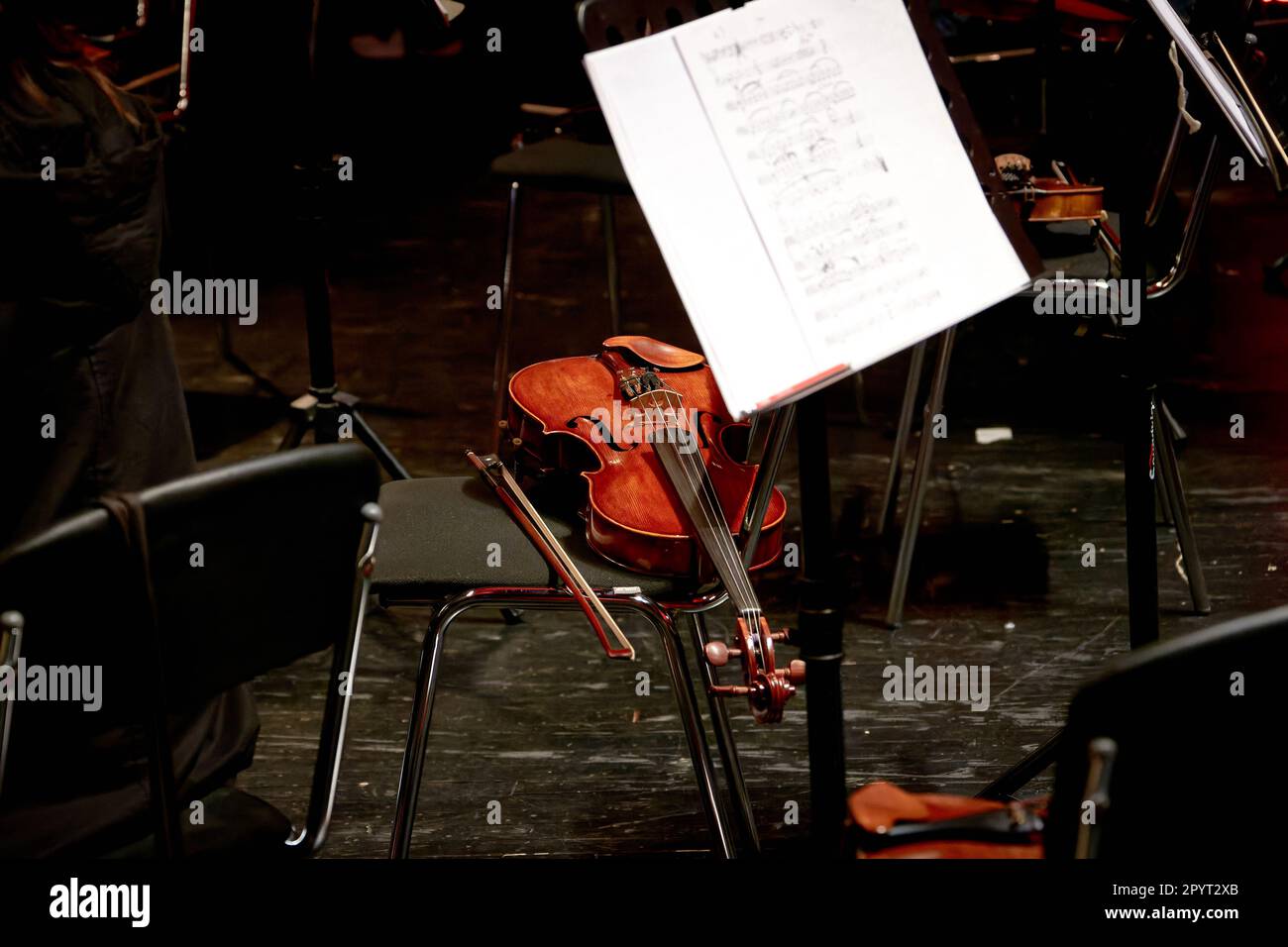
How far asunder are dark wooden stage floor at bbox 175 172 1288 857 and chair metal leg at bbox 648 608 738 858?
30 cm

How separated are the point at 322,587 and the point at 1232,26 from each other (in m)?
1.86

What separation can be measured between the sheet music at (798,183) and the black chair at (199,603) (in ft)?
Answer: 1.21

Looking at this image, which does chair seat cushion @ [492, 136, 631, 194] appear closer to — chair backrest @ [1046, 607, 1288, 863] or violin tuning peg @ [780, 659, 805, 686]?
violin tuning peg @ [780, 659, 805, 686]

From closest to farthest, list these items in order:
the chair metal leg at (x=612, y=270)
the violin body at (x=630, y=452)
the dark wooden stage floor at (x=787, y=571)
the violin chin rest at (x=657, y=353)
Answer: the violin body at (x=630, y=452) < the violin chin rest at (x=657, y=353) < the dark wooden stage floor at (x=787, y=571) < the chair metal leg at (x=612, y=270)

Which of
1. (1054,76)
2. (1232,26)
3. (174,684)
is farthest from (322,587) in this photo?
(1054,76)

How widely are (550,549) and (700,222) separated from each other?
582mm

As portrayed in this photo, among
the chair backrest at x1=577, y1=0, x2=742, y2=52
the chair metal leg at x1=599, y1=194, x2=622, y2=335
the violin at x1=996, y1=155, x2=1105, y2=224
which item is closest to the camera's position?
the chair backrest at x1=577, y1=0, x2=742, y2=52

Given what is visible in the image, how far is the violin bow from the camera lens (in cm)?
154

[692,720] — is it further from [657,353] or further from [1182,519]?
[1182,519]

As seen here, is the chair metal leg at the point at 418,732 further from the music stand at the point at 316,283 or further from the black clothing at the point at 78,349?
the music stand at the point at 316,283

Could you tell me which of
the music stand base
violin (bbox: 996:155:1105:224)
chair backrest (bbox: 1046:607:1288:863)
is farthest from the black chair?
violin (bbox: 996:155:1105:224)

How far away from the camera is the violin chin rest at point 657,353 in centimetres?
187

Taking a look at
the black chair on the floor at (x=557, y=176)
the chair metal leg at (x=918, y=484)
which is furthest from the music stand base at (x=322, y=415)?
the chair metal leg at (x=918, y=484)

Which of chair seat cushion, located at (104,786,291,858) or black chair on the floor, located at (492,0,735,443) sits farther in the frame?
black chair on the floor, located at (492,0,735,443)
